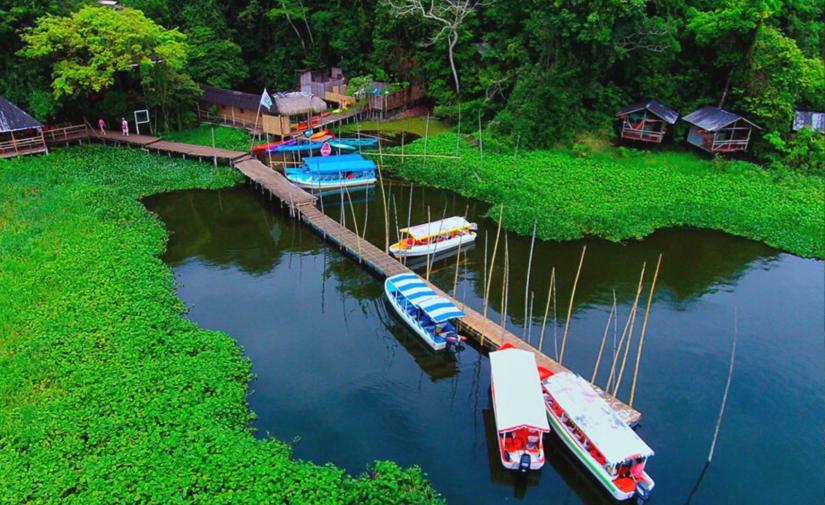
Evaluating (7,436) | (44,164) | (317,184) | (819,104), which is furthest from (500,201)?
(44,164)

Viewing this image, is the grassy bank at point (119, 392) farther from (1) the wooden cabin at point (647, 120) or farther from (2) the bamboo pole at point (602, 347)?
(1) the wooden cabin at point (647, 120)

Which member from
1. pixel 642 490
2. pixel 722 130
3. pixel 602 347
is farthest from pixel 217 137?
pixel 642 490

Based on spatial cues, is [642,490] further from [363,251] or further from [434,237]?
[363,251]

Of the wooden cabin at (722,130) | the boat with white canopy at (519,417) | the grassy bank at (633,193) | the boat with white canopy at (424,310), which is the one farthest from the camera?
the wooden cabin at (722,130)

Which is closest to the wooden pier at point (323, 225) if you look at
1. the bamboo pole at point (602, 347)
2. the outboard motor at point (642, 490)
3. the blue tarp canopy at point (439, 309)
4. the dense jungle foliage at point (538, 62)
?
the bamboo pole at point (602, 347)

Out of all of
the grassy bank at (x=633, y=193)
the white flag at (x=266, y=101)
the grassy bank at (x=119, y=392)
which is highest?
the white flag at (x=266, y=101)

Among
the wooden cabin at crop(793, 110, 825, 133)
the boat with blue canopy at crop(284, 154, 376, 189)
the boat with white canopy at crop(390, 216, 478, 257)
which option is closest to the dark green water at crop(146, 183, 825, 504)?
the boat with white canopy at crop(390, 216, 478, 257)

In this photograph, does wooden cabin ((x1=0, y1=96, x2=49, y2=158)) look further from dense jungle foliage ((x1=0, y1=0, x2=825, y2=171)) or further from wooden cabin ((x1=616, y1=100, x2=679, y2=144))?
wooden cabin ((x1=616, y1=100, x2=679, y2=144))
